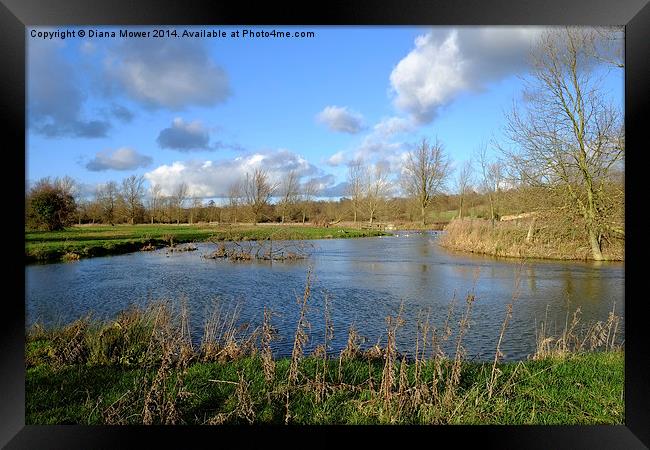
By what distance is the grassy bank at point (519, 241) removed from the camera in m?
13.1

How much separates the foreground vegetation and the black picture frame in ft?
0.54

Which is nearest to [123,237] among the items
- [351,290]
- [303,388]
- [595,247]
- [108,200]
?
[108,200]

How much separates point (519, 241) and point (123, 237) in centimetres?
1420

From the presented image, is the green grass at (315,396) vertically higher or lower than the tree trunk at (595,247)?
lower

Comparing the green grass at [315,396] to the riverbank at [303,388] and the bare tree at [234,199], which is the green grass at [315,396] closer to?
the riverbank at [303,388]

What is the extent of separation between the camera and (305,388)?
3.57m

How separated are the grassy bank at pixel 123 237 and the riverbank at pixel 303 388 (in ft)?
29.0

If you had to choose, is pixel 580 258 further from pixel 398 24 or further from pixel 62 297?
pixel 62 297

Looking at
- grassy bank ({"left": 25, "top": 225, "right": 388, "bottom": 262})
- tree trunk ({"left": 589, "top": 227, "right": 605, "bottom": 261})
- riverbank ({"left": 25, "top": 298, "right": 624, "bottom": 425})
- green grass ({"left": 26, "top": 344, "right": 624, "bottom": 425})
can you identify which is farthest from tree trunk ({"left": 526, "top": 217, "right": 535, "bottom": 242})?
green grass ({"left": 26, "top": 344, "right": 624, "bottom": 425})

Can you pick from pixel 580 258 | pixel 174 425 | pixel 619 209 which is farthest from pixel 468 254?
pixel 174 425

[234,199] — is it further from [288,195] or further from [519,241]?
[519,241]

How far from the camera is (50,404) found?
354 centimetres

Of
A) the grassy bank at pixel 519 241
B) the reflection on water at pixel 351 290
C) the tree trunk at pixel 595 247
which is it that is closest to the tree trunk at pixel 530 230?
the grassy bank at pixel 519 241

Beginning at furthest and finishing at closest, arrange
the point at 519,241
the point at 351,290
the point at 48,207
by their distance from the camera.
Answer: the point at 519,241
the point at 48,207
the point at 351,290
